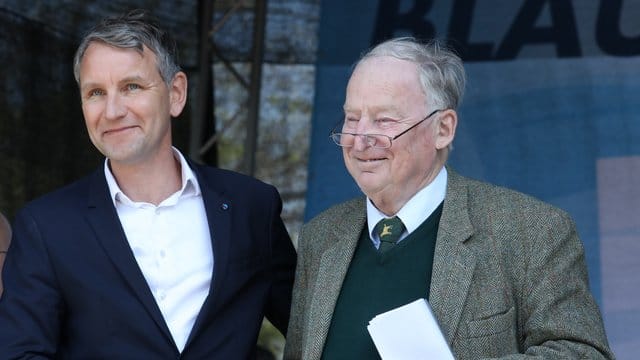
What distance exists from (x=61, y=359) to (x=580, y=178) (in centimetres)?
252

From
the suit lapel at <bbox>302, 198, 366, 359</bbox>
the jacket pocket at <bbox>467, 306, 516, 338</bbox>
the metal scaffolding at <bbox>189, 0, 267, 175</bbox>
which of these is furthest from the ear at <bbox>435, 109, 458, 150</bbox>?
the metal scaffolding at <bbox>189, 0, 267, 175</bbox>

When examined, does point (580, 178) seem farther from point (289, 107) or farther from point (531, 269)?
point (531, 269)

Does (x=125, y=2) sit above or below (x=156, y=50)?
below

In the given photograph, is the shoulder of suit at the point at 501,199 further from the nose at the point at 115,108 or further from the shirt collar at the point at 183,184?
the nose at the point at 115,108

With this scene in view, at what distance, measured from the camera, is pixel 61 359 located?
7.89 feet

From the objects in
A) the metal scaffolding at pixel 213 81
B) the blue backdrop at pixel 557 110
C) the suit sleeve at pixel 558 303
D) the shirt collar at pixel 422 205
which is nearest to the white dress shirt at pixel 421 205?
the shirt collar at pixel 422 205

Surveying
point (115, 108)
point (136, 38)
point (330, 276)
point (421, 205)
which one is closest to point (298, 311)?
point (330, 276)

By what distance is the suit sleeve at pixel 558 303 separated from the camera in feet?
6.92

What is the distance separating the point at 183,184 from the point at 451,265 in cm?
70

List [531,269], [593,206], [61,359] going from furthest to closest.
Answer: [593,206] → [61,359] → [531,269]

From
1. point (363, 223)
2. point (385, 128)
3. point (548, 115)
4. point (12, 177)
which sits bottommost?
point (12, 177)

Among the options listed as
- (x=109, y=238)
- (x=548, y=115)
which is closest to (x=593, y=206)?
(x=548, y=115)

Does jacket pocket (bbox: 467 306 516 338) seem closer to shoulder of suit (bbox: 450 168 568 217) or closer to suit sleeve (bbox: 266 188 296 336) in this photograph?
shoulder of suit (bbox: 450 168 568 217)

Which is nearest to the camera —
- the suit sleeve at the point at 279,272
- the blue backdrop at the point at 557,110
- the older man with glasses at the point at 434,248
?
the older man with glasses at the point at 434,248
